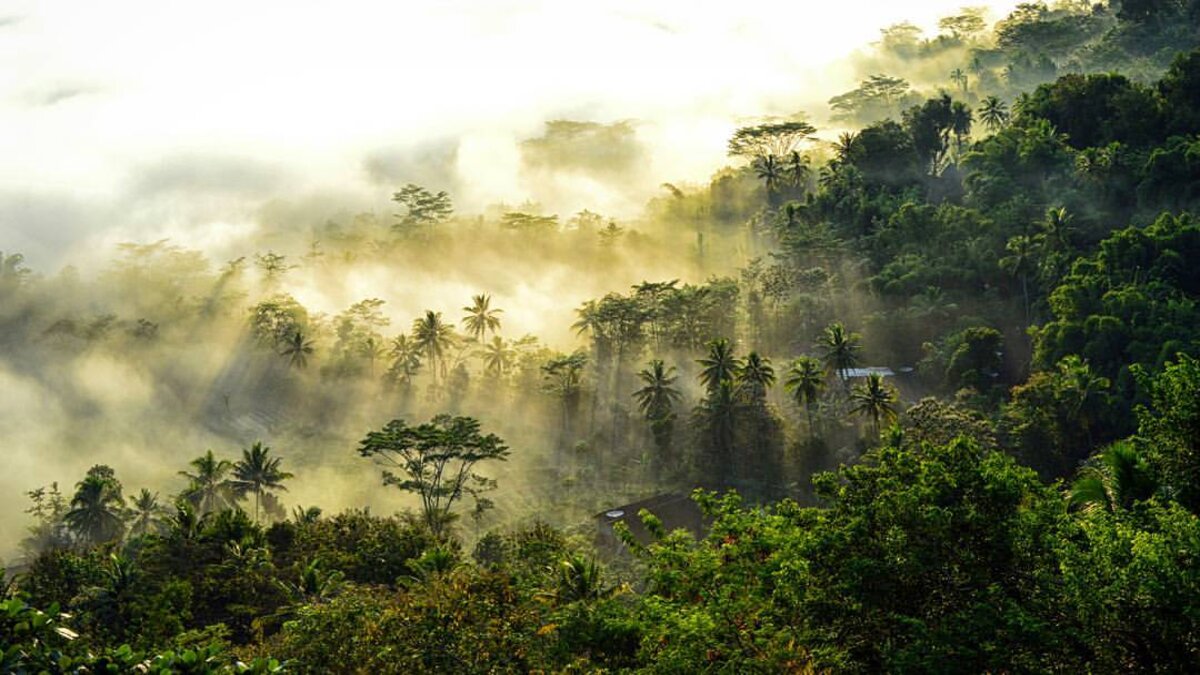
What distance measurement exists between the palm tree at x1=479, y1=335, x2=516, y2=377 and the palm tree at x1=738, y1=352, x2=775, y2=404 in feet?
119

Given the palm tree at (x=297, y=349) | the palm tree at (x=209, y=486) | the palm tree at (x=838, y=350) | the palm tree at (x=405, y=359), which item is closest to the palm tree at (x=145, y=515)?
the palm tree at (x=209, y=486)

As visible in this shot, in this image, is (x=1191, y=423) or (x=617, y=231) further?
(x=617, y=231)

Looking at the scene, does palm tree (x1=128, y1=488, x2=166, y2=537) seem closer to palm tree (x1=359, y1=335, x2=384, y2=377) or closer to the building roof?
palm tree (x1=359, y1=335, x2=384, y2=377)

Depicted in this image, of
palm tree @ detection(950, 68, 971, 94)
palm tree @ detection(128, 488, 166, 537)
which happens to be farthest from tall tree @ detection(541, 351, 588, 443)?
palm tree @ detection(950, 68, 971, 94)

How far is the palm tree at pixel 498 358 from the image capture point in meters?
120

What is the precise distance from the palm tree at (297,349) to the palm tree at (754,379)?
55680 mm

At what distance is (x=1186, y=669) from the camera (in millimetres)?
22109

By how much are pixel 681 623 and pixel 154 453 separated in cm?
10557

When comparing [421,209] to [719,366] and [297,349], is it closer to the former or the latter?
[297,349]

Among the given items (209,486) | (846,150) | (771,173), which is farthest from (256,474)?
(771,173)

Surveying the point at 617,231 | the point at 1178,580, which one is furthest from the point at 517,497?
the point at 1178,580

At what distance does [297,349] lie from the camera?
118625mm

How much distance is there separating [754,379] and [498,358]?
39397 mm

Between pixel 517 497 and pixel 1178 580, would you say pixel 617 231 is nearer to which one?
pixel 517 497
